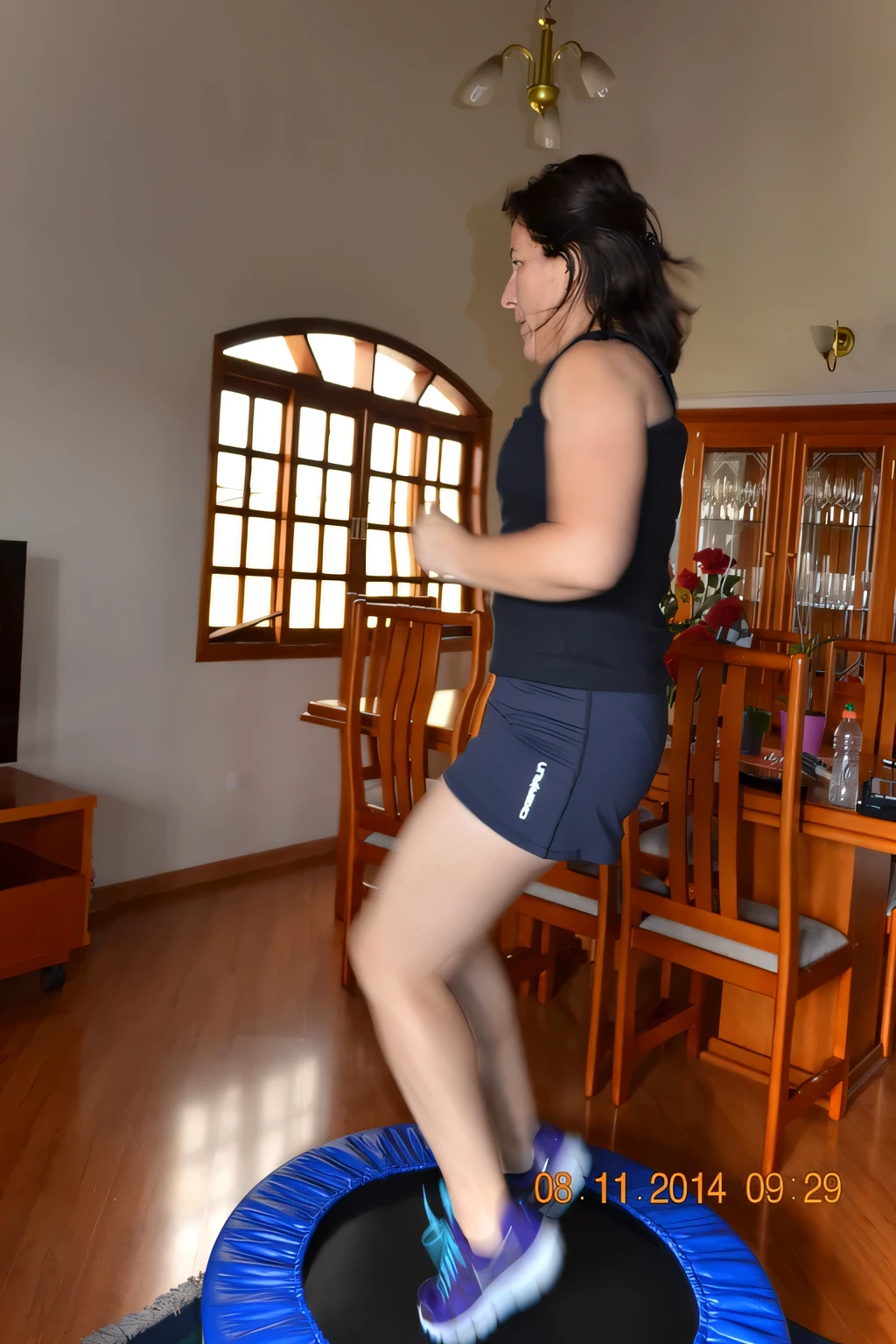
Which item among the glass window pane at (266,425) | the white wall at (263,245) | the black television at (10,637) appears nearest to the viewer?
the black television at (10,637)

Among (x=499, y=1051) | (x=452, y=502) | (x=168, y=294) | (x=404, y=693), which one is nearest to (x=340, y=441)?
(x=452, y=502)

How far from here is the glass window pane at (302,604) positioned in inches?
164

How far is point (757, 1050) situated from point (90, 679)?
7.55ft

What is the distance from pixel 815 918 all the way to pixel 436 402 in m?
3.10

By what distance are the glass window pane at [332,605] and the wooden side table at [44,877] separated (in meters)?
1.59

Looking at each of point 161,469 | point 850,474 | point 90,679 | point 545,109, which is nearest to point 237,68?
point 545,109

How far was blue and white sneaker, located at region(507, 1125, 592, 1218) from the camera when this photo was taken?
1.48 metres

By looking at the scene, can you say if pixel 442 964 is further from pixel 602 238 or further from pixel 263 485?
pixel 263 485

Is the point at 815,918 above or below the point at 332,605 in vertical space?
below

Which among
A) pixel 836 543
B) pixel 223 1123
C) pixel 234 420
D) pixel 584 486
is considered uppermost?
pixel 234 420

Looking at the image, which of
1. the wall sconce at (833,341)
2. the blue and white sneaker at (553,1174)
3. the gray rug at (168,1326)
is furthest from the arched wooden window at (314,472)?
the blue and white sneaker at (553,1174)

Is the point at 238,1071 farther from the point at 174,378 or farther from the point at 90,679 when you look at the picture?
the point at 174,378

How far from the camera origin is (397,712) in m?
2.61

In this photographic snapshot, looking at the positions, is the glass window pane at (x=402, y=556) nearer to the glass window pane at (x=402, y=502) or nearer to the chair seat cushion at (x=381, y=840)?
the glass window pane at (x=402, y=502)
